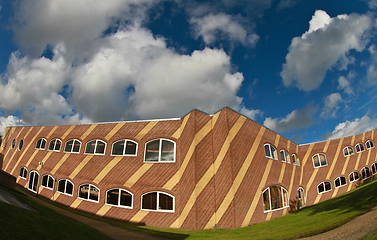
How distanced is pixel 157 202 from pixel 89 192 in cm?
692

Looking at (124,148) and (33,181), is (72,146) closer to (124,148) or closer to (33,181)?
(124,148)

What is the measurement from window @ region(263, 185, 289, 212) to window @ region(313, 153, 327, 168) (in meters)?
11.2

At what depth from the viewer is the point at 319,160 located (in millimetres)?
27984

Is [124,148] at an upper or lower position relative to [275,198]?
upper

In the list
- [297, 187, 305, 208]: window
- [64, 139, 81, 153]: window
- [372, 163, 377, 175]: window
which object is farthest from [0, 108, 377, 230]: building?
[372, 163, 377, 175]: window

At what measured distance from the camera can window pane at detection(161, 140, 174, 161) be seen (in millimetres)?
15961

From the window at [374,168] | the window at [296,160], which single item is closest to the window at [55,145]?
the window at [296,160]

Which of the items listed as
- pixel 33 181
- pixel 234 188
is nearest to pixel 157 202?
pixel 234 188

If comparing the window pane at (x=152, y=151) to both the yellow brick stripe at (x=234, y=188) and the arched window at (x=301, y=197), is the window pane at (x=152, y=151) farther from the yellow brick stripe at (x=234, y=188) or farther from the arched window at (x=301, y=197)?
the arched window at (x=301, y=197)

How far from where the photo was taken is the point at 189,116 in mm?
15805

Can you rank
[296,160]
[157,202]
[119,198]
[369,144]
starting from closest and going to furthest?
[157,202] → [119,198] → [296,160] → [369,144]

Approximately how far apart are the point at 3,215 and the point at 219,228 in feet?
37.7

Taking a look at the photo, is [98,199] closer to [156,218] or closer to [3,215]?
[156,218]

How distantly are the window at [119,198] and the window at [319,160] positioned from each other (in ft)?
86.1
